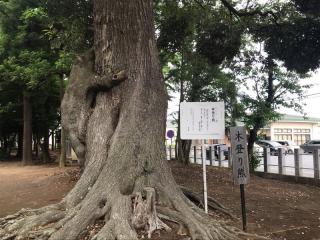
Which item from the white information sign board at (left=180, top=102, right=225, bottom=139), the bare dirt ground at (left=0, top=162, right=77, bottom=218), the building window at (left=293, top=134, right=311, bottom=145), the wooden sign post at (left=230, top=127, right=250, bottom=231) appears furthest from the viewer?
the building window at (left=293, top=134, right=311, bottom=145)

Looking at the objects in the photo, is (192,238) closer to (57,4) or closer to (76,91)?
(76,91)

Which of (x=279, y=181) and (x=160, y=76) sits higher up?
(x=160, y=76)

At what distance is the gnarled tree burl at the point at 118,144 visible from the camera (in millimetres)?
6578

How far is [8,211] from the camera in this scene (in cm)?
995

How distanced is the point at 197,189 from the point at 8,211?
214 inches

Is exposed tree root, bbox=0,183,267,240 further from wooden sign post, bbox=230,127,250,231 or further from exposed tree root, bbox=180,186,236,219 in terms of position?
exposed tree root, bbox=180,186,236,219

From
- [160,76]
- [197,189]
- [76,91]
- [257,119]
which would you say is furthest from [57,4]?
[257,119]

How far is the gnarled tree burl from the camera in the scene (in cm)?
658

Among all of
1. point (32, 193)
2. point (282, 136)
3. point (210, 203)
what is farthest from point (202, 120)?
point (282, 136)

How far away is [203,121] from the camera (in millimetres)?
8492

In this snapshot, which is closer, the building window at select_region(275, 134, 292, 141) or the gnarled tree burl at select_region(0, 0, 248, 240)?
the gnarled tree burl at select_region(0, 0, 248, 240)

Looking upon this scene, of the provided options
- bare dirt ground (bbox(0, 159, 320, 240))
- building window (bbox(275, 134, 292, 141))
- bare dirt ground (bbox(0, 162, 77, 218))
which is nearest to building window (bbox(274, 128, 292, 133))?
building window (bbox(275, 134, 292, 141))

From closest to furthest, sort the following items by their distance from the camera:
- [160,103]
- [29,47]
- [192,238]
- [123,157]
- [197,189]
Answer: [192,238] < [123,157] < [160,103] < [197,189] < [29,47]

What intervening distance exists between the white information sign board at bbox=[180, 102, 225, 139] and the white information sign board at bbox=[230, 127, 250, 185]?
35 cm
